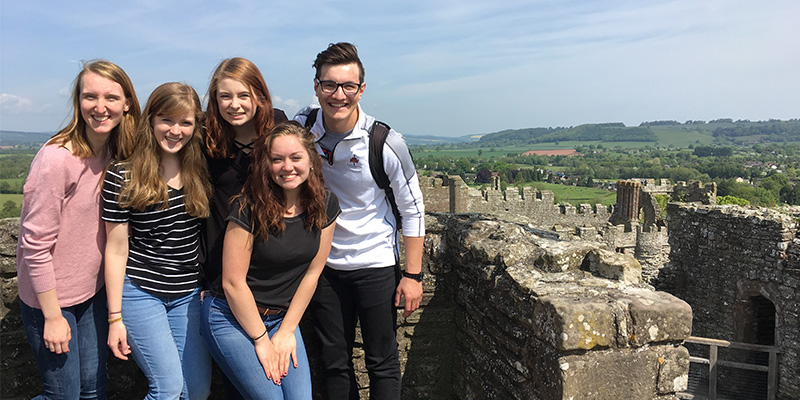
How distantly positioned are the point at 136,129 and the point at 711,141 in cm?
23015

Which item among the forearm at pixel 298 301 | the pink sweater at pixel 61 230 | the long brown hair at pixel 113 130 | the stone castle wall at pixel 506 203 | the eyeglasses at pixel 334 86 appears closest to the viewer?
the pink sweater at pixel 61 230

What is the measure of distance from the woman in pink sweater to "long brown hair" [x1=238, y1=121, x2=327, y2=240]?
2.02 ft

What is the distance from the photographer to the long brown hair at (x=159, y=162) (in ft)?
7.57

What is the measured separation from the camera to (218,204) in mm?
2562

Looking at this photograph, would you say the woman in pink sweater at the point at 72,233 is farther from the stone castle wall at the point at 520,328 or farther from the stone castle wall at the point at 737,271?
the stone castle wall at the point at 737,271

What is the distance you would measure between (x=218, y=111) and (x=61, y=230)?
0.90m

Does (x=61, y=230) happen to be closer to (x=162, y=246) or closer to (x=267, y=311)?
(x=162, y=246)

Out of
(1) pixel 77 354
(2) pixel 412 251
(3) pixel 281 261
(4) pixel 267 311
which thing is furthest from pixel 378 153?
(1) pixel 77 354

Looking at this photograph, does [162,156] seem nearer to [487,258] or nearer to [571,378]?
[487,258]

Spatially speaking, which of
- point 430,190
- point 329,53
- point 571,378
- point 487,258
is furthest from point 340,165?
point 430,190

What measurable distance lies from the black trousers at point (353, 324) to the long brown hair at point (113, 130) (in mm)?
1221

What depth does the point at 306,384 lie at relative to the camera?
2537mm

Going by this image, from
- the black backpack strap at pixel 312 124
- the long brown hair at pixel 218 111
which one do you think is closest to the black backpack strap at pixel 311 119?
the black backpack strap at pixel 312 124

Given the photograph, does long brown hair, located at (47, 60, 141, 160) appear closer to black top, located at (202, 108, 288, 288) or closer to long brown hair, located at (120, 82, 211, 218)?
long brown hair, located at (120, 82, 211, 218)
